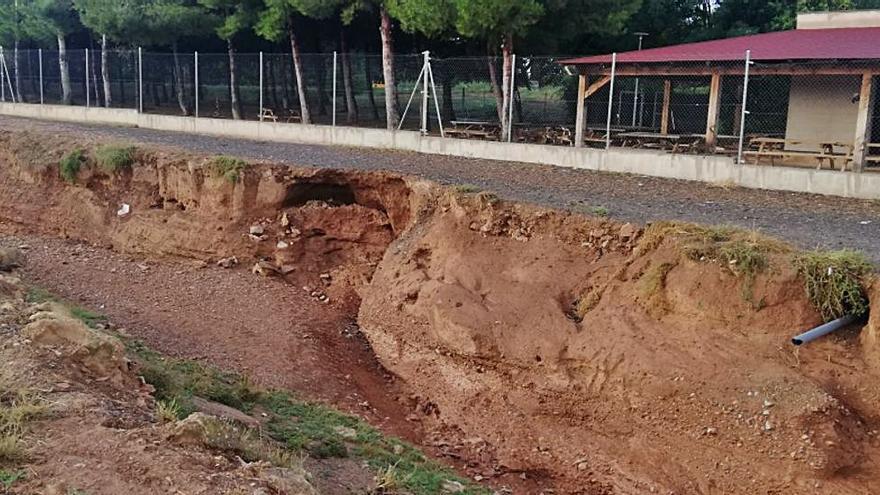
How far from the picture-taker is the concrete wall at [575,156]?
14.1 meters

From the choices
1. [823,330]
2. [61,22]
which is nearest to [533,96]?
[823,330]

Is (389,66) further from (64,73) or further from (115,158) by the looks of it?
(64,73)

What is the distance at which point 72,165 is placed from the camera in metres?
18.2

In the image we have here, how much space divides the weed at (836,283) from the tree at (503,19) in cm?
1061

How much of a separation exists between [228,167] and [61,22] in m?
21.8

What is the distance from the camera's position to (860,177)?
13641 mm

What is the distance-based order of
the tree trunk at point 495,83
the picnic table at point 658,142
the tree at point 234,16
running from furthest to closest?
the tree at point 234,16
the tree trunk at point 495,83
the picnic table at point 658,142

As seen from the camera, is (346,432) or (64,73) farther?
(64,73)

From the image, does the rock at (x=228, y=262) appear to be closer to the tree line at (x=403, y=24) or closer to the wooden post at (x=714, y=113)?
the tree line at (x=403, y=24)

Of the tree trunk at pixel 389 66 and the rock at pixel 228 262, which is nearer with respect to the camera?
the rock at pixel 228 262

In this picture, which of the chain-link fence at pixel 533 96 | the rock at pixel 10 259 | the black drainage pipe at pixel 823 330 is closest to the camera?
the black drainage pipe at pixel 823 330

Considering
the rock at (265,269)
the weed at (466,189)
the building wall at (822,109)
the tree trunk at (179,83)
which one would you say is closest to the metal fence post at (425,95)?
the rock at (265,269)

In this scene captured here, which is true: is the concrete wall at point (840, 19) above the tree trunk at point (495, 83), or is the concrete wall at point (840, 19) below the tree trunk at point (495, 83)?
above

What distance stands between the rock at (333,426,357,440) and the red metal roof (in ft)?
36.0
